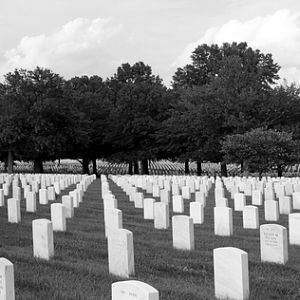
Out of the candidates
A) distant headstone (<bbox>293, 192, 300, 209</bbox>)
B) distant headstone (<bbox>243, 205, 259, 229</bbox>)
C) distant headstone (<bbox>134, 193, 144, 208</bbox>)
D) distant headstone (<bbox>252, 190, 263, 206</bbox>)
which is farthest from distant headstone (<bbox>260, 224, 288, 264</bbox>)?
distant headstone (<bbox>252, 190, 263, 206</bbox>)

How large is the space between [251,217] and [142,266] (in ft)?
15.6

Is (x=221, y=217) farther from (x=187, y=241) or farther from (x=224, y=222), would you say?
(x=187, y=241)

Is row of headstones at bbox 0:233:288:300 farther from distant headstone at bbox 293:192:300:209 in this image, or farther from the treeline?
the treeline

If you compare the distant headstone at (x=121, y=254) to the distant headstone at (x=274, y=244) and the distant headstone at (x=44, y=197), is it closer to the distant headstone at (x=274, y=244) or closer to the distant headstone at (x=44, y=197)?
the distant headstone at (x=274, y=244)

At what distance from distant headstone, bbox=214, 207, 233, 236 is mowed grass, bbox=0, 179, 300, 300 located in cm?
18

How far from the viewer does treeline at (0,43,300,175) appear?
42188mm

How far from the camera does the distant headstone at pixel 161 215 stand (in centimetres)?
1121

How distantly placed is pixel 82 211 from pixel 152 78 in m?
50.6

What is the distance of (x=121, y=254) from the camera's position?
669 cm

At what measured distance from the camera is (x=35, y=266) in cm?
698

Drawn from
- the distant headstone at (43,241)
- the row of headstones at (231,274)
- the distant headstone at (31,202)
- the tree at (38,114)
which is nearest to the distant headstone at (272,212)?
the distant headstone at (31,202)

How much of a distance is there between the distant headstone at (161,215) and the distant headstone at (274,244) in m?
3.88

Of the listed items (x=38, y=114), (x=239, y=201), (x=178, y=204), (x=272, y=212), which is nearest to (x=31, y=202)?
(x=178, y=204)

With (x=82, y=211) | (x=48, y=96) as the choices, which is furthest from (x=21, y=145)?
(x=82, y=211)
